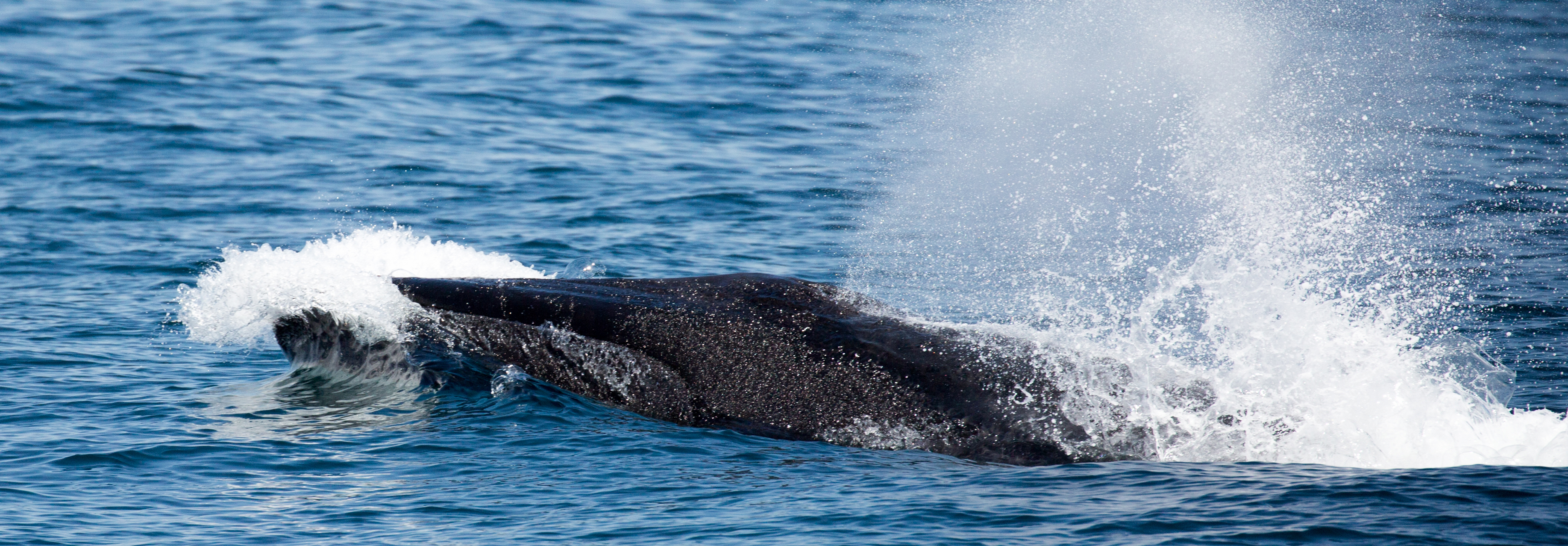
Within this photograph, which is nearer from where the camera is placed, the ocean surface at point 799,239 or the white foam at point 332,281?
the ocean surface at point 799,239

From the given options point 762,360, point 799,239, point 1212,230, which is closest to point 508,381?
point 762,360

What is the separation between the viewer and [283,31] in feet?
87.9

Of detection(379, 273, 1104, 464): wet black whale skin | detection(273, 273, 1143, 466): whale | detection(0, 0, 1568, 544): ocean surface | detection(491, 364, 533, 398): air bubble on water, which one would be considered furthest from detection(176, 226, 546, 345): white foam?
detection(491, 364, 533, 398): air bubble on water

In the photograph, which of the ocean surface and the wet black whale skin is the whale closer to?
the wet black whale skin

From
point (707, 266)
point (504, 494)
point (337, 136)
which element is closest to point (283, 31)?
point (337, 136)

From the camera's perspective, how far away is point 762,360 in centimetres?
845

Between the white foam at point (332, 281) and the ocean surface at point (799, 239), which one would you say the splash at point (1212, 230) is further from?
the white foam at point (332, 281)

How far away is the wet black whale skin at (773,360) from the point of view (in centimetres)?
816

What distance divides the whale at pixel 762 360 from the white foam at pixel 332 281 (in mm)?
196

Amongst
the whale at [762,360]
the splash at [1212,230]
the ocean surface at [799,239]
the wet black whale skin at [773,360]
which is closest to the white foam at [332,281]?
the ocean surface at [799,239]

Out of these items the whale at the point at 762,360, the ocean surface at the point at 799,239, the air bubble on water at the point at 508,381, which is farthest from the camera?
the air bubble on water at the point at 508,381

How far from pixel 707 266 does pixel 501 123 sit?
807 centimetres

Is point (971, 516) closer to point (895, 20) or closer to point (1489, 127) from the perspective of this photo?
point (1489, 127)

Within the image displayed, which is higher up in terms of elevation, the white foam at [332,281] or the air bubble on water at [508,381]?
the white foam at [332,281]
